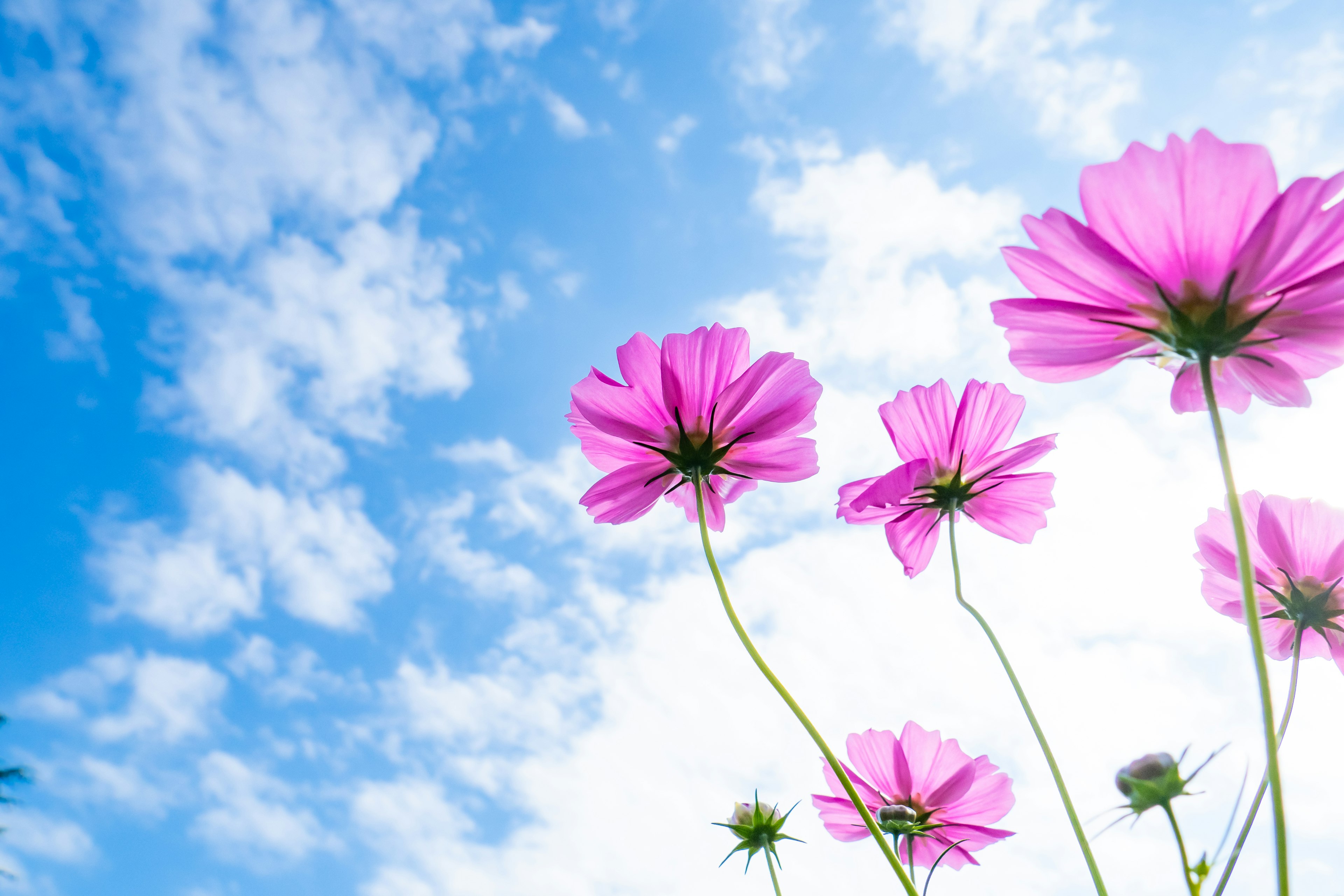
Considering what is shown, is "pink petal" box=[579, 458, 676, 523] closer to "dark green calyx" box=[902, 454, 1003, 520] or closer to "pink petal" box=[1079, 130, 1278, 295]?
"dark green calyx" box=[902, 454, 1003, 520]

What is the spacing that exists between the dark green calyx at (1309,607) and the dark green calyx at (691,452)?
1.85 feet

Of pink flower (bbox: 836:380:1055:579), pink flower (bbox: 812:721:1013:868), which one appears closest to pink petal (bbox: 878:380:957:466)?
pink flower (bbox: 836:380:1055:579)

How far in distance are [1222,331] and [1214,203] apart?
89 mm

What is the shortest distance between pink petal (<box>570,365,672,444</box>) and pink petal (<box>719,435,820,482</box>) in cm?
9

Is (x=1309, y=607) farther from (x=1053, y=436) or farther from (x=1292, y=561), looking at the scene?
(x=1053, y=436)

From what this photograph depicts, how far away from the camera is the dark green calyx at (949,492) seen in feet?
3.00

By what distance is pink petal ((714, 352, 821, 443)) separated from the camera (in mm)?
899

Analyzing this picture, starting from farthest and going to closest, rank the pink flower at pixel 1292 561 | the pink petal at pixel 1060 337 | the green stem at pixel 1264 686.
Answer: the pink flower at pixel 1292 561 → the pink petal at pixel 1060 337 → the green stem at pixel 1264 686

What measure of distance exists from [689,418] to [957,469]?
31 cm

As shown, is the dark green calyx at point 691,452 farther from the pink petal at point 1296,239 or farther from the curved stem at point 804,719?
the pink petal at point 1296,239

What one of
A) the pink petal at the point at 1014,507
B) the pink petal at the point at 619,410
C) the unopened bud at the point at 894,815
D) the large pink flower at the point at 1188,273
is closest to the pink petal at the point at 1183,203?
the large pink flower at the point at 1188,273

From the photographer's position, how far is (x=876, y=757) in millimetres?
1034

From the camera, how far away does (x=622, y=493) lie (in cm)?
95

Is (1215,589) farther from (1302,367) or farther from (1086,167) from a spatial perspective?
(1086,167)
